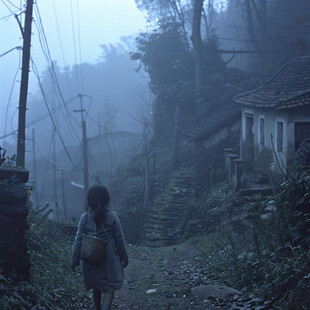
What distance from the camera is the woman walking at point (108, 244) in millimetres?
5176

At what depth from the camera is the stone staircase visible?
58.9 feet

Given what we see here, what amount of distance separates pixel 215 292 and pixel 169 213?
1362 centimetres

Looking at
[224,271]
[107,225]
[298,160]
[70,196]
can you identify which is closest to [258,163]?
[298,160]

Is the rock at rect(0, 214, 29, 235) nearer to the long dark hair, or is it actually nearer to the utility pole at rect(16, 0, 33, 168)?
the long dark hair

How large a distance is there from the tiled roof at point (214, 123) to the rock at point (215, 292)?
17.8 metres

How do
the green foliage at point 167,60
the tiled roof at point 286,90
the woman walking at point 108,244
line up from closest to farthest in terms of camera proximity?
the woman walking at point 108,244 < the tiled roof at point 286,90 < the green foliage at point 167,60

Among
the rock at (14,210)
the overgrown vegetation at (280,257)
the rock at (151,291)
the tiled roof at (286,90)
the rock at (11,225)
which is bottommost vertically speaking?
the rock at (151,291)

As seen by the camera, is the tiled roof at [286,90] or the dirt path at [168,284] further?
the tiled roof at [286,90]

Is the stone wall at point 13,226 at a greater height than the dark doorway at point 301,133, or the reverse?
the dark doorway at point 301,133

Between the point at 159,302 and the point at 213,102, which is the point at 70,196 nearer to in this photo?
the point at 213,102

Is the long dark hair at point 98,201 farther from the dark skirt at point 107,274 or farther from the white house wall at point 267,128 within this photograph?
the white house wall at point 267,128

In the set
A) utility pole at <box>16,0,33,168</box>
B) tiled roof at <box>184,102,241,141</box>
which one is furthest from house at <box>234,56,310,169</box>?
utility pole at <box>16,0,33,168</box>

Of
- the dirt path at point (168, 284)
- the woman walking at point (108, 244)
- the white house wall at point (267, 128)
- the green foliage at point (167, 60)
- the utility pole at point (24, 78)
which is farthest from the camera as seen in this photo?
the green foliage at point (167, 60)

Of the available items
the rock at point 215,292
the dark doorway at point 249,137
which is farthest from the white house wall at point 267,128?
the rock at point 215,292
